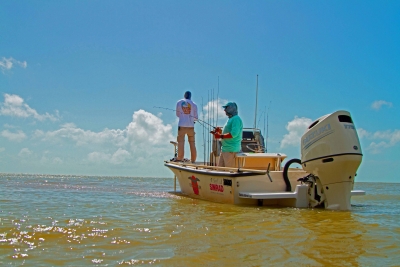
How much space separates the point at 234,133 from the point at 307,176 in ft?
6.76

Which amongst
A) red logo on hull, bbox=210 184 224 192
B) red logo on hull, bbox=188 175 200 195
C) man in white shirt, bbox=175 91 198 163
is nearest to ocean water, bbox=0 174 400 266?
red logo on hull, bbox=210 184 224 192

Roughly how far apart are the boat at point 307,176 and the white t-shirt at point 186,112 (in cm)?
213

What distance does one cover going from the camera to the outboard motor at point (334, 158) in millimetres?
6465

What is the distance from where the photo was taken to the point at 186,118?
11.1 m

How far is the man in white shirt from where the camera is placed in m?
11.0

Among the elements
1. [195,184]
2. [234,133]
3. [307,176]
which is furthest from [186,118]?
[307,176]

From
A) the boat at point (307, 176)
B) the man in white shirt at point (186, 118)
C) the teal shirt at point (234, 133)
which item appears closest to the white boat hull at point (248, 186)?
the boat at point (307, 176)

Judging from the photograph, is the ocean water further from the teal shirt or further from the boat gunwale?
the teal shirt

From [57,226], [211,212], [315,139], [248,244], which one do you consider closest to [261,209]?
[211,212]

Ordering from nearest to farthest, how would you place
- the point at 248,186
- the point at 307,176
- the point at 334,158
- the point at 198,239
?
the point at 198,239, the point at 334,158, the point at 307,176, the point at 248,186

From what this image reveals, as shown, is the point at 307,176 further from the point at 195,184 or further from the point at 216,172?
the point at 195,184

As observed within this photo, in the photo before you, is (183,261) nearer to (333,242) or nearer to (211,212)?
(333,242)

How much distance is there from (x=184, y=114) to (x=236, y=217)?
5332mm

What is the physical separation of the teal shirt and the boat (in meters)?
0.27
